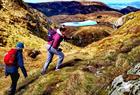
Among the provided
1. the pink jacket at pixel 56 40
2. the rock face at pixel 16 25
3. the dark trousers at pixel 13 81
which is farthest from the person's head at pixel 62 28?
the rock face at pixel 16 25

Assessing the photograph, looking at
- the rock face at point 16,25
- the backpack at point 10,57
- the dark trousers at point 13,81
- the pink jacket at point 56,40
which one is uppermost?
the pink jacket at point 56,40

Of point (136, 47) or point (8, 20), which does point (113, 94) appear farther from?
point (8, 20)

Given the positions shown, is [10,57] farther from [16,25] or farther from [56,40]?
[16,25]

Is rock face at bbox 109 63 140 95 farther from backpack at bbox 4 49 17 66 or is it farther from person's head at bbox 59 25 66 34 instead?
person's head at bbox 59 25 66 34

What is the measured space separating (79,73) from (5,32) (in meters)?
31.7

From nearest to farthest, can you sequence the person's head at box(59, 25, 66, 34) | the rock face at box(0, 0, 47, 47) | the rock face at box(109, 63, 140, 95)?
the rock face at box(109, 63, 140, 95), the person's head at box(59, 25, 66, 34), the rock face at box(0, 0, 47, 47)

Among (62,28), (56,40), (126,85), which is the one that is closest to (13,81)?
(56,40)

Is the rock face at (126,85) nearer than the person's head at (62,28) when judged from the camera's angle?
Yes

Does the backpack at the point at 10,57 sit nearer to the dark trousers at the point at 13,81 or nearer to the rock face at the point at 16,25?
the dark trousers at the point at 13,81

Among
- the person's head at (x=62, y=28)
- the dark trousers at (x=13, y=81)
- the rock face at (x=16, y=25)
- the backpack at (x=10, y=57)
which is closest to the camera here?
the backpack at (x=10, y=57)

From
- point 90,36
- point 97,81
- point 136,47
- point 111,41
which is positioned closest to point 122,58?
point 136,47

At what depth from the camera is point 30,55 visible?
153ft

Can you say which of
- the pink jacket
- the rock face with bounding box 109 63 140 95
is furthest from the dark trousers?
the rock face with bounding box 109 63 140 95

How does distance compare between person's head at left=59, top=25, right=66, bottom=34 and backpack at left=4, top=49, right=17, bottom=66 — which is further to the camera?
person's head at left=59, top=25, right=66, bottom=34
